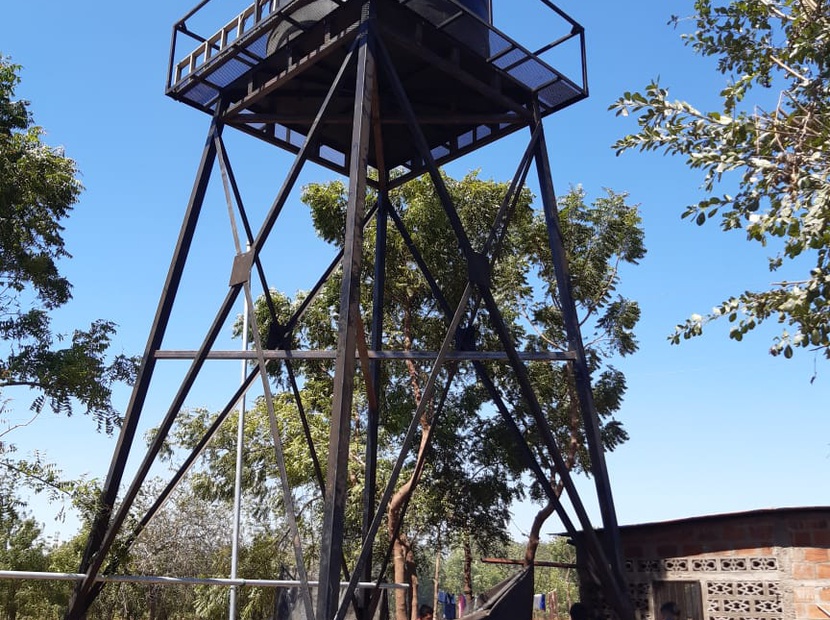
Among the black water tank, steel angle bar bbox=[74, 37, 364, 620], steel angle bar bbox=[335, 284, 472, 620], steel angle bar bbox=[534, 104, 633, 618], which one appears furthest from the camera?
→ the black water tank

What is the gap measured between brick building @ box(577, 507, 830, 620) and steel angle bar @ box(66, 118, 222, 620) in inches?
265

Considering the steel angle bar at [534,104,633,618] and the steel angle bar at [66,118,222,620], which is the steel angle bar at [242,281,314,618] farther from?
the steel angle bar at [534,104,633,618]

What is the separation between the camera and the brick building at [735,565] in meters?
10.0

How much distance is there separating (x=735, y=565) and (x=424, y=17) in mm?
7779

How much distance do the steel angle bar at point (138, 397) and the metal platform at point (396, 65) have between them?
3.29 feet

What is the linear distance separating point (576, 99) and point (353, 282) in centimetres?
385

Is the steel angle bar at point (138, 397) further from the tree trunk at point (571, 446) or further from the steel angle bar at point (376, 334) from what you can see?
the tree trunk at point (571, 446)

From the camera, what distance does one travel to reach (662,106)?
22.1 ft

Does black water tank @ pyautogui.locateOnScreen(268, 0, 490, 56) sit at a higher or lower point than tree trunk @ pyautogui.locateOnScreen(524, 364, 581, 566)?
higher

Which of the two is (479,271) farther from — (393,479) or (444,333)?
(444,333)

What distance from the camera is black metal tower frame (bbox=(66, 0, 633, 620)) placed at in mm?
7070

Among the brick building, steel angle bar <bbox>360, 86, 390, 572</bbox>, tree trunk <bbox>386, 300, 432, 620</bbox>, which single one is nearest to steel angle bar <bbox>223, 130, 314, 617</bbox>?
steel angle bar <bbox>360, 86, 390, 572</bbox>

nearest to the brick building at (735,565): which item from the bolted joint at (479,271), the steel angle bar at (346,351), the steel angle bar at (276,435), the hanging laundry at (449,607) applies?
the bolted joint at (479,271)

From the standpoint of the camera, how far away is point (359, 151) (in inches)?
267
